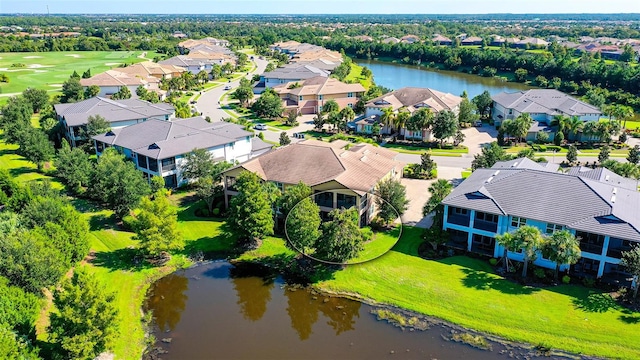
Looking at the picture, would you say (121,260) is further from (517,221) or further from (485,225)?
(517,221)

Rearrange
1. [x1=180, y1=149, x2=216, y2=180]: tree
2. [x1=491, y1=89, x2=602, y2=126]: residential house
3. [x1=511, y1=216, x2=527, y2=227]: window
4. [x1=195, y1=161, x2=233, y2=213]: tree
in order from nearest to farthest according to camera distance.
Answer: [x1=511, y1=216, x2=527, y2=227]: window < [x1=195, y1=161, x2=233, y2=213]: tree < [x1=180, y1=149, x2=216, y2=180]: tree < [x1=491, y1=89, x2=602, y2=126]: residential house

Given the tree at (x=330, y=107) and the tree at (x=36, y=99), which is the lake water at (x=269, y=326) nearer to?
the tree at (x=330, y=107)

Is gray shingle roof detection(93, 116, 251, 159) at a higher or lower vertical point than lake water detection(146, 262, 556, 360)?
higher

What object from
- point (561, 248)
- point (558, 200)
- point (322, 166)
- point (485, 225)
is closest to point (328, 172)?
point (322, 166)

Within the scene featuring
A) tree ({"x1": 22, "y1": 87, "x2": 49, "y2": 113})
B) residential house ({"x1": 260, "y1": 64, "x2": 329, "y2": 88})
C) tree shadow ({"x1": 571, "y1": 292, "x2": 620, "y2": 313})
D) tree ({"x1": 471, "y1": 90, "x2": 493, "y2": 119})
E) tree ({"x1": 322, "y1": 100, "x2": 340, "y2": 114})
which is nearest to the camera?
tree shadow ({"x1": 571, "y1": 292, "x2": 620, "y2": 313})

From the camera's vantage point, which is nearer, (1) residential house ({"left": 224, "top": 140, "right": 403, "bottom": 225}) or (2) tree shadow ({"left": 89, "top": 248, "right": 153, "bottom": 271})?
(2) tree shadow ({"left": 89, "top": 248, "right": 153, "bottom": 271})

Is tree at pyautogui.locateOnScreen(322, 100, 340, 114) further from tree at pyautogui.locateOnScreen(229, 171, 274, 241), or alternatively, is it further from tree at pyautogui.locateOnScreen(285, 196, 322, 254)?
tree at pyautogui.locateOnScreen(285, 196, 322, 254)

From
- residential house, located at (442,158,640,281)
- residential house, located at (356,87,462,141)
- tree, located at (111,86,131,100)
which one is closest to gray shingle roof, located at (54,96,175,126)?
tree, located at (111,86,131,100)

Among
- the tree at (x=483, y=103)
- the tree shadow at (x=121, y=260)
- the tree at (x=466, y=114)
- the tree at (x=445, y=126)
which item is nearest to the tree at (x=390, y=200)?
the tree shadow at (x=121, y=260)
